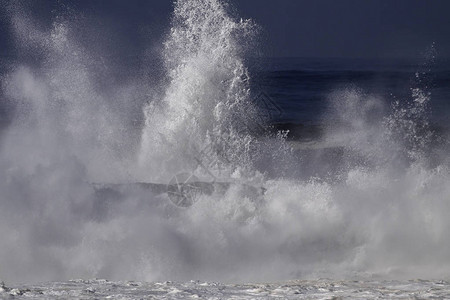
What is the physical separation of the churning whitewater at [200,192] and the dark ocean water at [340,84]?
10.1 metres

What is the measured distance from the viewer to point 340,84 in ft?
147

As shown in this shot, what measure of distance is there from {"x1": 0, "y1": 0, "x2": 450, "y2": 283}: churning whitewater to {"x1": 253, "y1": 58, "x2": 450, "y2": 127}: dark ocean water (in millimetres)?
10140

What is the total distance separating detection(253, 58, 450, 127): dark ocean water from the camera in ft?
109

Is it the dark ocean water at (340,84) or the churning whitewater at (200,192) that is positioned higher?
the dark ocean water at (340,84)

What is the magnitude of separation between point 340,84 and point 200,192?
31396 mm

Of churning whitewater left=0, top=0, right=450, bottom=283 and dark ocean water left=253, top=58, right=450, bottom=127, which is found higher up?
dark ocean water left=253, top=58, right=450, bottom=127

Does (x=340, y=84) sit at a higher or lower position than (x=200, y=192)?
higher

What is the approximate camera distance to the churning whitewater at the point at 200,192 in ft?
38.9

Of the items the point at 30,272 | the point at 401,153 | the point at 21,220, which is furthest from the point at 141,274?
the point at 401,153

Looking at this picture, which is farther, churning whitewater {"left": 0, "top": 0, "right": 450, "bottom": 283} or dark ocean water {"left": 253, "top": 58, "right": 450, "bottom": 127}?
dark ocean water {"left": 253, "top": 58, "right": 450, "bottom": 127}

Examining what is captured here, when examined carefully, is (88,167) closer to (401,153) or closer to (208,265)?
(208,265)

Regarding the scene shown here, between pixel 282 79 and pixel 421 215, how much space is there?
33112 millimetres

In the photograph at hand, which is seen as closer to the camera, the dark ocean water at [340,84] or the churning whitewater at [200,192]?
the churning whitewater at [200,192]

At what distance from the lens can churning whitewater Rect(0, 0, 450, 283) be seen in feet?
38.9
